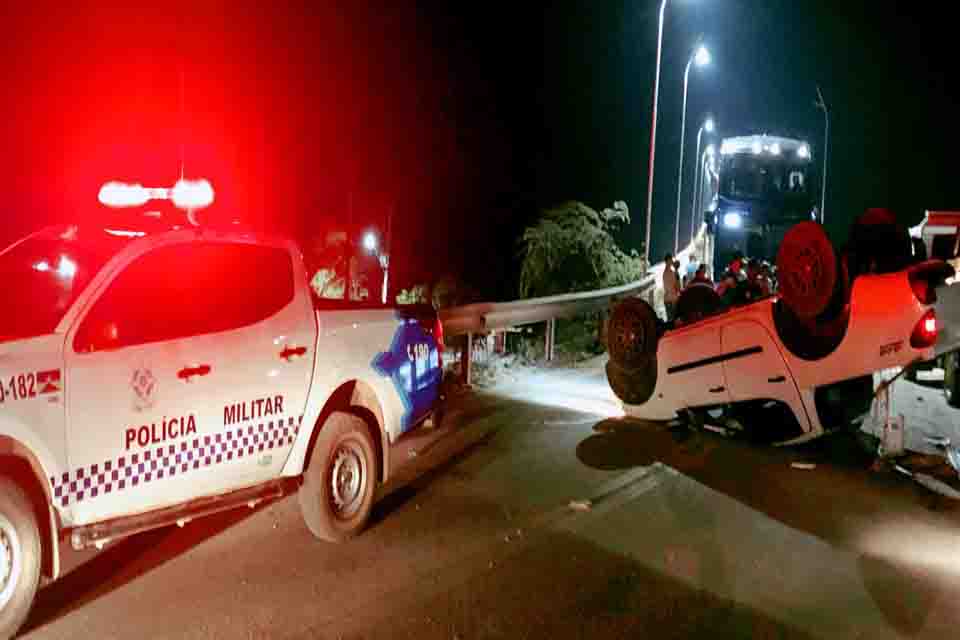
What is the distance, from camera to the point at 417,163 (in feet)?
101

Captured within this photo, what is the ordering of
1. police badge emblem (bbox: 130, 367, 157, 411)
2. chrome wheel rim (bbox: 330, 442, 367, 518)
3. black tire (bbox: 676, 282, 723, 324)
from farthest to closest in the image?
black tire (bbox: 676, 282, 723, 324)
chrome wheel rim (bbox: 330, 442, 367, 518)
police badge emblem (bbox: 130, 367, 157, 411)

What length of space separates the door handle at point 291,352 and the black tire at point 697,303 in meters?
4.97

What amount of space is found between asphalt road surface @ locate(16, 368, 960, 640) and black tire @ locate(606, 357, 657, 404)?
1.11m

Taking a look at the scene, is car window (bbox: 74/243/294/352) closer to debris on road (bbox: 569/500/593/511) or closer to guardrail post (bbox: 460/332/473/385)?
debris on road (bbox: 569/500/593/511)

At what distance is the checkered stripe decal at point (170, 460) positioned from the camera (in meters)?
4.64

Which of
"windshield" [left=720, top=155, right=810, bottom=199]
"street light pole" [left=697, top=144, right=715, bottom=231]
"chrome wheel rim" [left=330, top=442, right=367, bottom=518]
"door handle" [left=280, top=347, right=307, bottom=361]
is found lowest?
"chrome wheel rim" [left=330, top=442, right=367, bottom=518]

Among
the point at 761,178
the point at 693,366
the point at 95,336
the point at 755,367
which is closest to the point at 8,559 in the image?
the point at 95,336

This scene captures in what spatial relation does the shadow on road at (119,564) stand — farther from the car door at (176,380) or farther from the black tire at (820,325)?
the black tire at (820,325)

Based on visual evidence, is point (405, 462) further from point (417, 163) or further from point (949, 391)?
point (417, 163)

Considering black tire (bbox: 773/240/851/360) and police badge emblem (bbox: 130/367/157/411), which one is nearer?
police badge emblem (bbox: 130/367/157/411)

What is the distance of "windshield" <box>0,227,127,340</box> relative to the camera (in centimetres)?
488

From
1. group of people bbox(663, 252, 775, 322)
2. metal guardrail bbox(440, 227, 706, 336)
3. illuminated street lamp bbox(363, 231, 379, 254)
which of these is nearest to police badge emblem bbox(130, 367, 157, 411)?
metal guardrail bbox(440, 227, 706, 336)

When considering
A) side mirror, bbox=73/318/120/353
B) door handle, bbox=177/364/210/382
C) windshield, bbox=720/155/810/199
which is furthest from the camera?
windshield, bbox=720/155/810/199

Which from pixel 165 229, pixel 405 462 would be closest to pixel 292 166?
pixel 405 462
